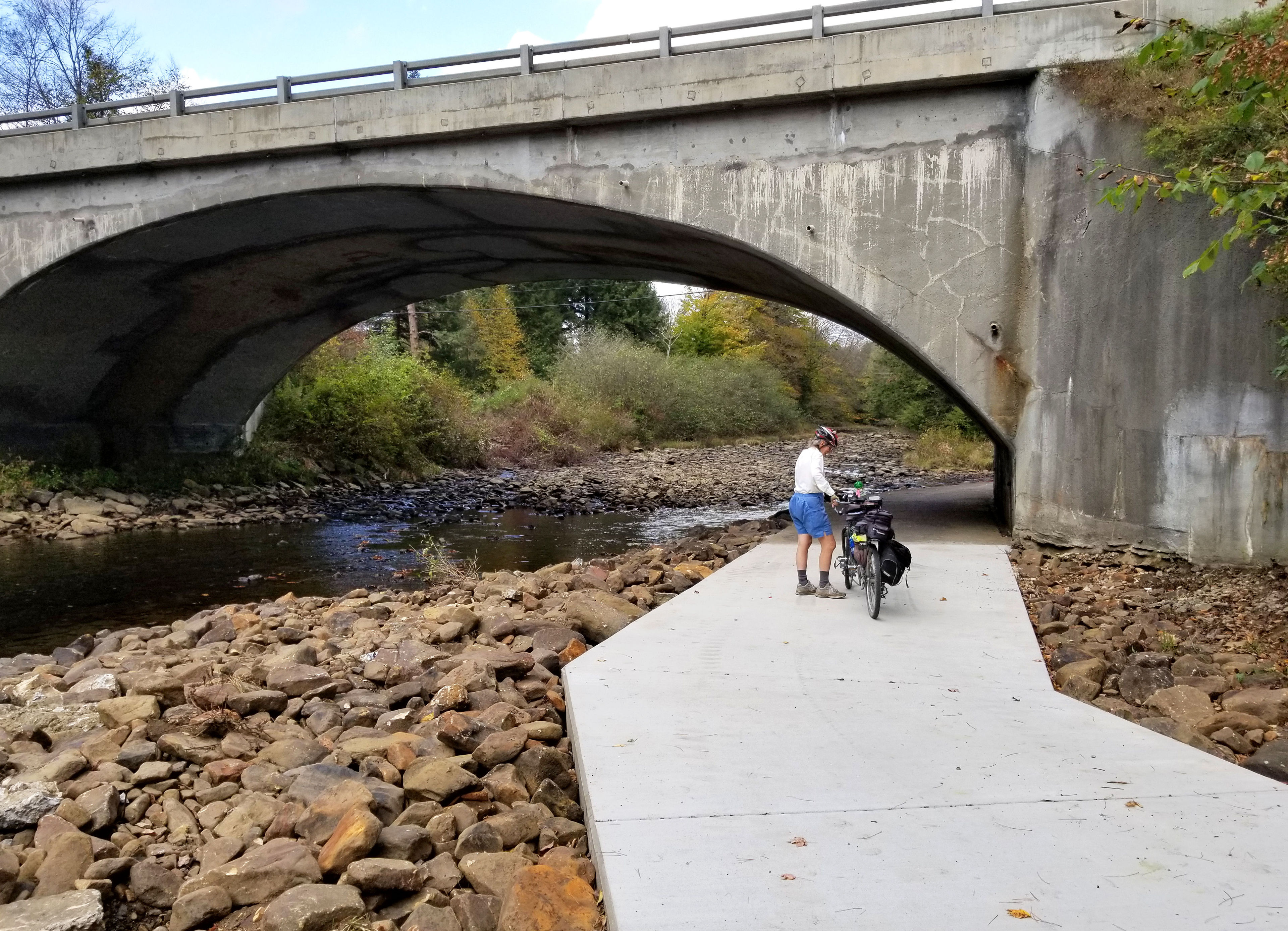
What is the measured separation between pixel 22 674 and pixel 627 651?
469 cm

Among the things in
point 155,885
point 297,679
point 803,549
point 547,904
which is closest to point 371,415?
point 803,549

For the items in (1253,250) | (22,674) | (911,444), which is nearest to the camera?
(22,674)

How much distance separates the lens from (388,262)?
16.6m

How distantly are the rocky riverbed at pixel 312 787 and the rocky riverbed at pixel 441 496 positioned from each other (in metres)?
10.9

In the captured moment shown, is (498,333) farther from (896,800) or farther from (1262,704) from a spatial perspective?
(896,800)

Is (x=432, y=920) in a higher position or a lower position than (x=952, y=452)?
higher

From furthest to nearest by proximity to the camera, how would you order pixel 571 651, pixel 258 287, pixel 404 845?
pixel 258 287 → pixel 571 651 → pixel 404 845

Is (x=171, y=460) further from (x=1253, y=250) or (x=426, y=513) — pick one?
(x=1253, y=250)

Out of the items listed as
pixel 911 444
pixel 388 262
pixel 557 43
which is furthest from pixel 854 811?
pixel 911 444

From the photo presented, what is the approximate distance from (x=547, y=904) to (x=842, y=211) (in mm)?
8559

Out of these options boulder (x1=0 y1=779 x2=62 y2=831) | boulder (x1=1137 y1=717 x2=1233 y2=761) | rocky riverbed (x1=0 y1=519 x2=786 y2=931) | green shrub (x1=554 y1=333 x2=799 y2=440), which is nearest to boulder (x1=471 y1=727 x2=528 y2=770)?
rocky riverbed (x1=0 y1=519 x2=786 y2=931)

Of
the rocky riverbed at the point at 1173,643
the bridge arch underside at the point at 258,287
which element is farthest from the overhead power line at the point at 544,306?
the rocky riverbed at the point at 1173,643

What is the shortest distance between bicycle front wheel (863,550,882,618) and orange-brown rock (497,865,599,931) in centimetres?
360

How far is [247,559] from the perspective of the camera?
12992 mm
